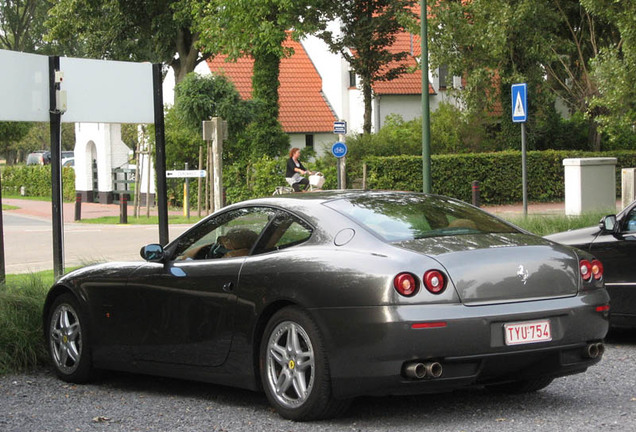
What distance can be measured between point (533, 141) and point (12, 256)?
22.3m

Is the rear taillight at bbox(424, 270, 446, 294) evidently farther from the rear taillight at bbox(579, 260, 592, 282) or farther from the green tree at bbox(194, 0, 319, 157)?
the green tree at bbox(194, 0, 319, 157)

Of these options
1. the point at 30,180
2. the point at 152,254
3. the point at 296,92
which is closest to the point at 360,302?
the point at 152,254

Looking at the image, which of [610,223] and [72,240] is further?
[72,240]

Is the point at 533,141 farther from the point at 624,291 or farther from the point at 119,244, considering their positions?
the point at 624,291

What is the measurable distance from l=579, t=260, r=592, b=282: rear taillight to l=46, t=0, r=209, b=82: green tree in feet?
126

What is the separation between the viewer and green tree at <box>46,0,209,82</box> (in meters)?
45.0

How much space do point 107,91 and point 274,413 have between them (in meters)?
5.80

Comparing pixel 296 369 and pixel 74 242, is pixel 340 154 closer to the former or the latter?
pixel 74 242

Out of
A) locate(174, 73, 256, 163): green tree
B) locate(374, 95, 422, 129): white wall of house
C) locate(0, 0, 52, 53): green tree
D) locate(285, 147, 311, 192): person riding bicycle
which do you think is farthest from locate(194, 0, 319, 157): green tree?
locate(0, 0, 52, 53): green tree

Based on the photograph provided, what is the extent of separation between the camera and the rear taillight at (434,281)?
5934 mm

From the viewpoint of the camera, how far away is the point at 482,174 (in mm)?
35250

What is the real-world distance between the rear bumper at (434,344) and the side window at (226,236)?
111 centimetres

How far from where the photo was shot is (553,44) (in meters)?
35.3

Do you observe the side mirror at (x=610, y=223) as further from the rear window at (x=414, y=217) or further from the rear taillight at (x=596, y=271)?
the rear taillight at (x=596, y=271)
